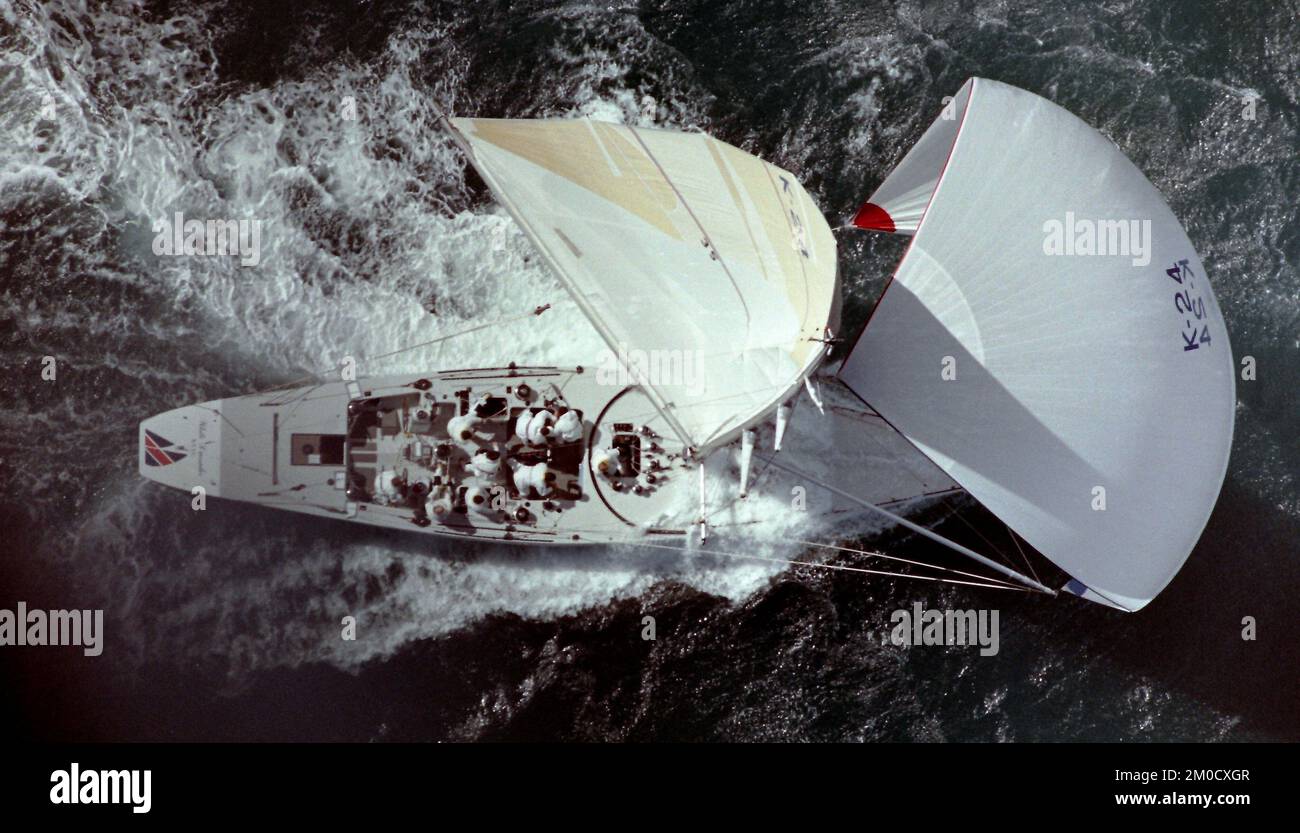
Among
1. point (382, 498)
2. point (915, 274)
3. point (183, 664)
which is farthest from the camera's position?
point (183, 664)

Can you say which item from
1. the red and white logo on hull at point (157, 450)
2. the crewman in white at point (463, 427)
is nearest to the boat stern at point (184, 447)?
the red and white logo on hull at point (157, 450)

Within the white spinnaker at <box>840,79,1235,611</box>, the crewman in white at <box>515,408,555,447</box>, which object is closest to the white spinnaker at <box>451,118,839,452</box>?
the white spinnaker at <box>840,79,1235,611</box>

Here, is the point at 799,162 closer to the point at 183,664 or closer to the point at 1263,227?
the point at 1263,227

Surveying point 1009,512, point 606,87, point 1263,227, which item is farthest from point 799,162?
point 1263,227

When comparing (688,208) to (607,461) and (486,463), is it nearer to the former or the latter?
(607,461)

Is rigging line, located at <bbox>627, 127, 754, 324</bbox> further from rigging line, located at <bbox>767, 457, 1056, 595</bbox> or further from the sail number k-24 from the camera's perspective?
the sail number k-24

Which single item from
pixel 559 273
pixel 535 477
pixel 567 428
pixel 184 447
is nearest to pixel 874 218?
pixel 559 273

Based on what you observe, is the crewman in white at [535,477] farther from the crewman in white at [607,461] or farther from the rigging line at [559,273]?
the rigging line at [559,273]
